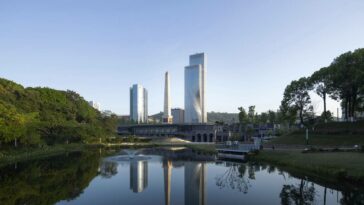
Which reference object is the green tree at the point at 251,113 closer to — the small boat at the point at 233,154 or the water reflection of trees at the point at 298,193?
the small boat at the point at 233,154

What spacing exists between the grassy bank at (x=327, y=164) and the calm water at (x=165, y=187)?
80.5 inches

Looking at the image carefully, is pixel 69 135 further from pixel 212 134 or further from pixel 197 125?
pixel 197 125

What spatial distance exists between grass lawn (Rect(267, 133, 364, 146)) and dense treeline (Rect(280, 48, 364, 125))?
11.3 meters

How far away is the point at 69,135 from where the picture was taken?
3374 inches

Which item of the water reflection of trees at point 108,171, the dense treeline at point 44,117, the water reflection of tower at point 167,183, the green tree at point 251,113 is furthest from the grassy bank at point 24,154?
the green tree at point 251,113

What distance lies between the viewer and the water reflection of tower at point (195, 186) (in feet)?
84.4

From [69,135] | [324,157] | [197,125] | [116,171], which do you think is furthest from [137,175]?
[197,125]

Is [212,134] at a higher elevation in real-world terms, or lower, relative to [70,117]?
lower

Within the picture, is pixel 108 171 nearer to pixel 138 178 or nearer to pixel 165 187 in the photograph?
Answer: pixel 138 178

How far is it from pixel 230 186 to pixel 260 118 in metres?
117

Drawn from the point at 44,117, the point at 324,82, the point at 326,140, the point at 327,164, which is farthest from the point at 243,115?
the point at 327,164

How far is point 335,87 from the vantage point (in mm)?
67875

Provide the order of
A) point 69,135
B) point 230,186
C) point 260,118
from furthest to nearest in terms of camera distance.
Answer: point 260,118
point 69,135
point 230,186

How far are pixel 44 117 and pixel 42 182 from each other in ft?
185
